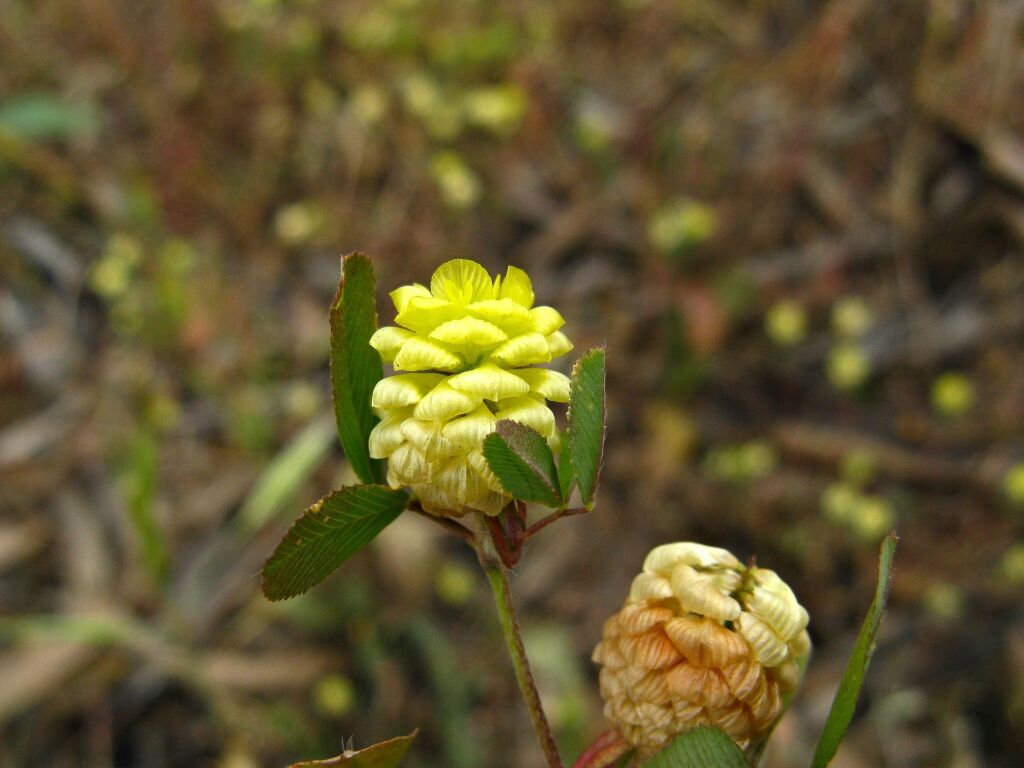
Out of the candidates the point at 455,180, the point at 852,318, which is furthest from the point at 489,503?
the point at 455,180

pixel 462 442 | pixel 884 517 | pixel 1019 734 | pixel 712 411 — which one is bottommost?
pixel 1019 734

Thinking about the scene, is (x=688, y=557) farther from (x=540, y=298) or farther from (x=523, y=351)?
(x=540, y=298)

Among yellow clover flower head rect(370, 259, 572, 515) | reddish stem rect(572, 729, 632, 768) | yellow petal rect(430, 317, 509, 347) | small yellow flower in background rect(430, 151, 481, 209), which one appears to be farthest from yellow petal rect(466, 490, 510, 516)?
small yellow flower in background rect(430, 151, 481, 209)

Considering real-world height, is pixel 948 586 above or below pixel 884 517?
below

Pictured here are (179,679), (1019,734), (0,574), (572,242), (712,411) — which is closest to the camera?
(1019,734)

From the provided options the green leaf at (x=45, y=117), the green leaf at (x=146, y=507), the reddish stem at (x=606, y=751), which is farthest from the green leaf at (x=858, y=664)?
the green leaf at (x=45, y=117)

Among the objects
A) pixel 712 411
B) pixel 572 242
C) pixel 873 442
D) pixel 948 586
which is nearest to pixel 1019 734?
pixel 948 586

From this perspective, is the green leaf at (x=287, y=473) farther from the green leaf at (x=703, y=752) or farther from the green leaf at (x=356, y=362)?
the green leaf at (x=703, y=752)

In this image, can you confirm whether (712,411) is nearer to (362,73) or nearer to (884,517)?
(884,517)

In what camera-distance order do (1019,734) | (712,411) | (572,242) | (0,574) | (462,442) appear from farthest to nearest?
(572,242) → (712,411) → (0,574) → (1019,734) → (462,442)

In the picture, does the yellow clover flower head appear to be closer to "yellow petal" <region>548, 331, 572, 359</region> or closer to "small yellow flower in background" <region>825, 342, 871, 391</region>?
"yellow petal" <region>548, 331, 572, 359</region>
